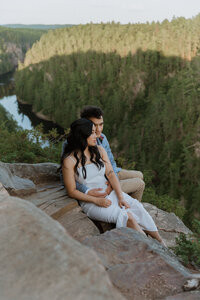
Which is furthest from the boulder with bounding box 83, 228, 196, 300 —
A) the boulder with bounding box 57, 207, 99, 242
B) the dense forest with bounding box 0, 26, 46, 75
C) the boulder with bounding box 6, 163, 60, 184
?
the dense forest with bounding box 0, 26, 46, 75

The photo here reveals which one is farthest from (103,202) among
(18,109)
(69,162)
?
(18,109)

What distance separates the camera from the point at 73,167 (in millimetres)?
3010

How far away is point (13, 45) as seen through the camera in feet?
371

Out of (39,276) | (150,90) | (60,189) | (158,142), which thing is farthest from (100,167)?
(150,90)

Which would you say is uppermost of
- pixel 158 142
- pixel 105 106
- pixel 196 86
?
pixel 196 86

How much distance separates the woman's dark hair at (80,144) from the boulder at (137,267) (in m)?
1.01

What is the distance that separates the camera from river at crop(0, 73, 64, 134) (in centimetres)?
4322

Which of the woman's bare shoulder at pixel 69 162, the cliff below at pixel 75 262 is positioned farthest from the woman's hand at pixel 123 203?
the woman's bare shoulder at pixel 69 162

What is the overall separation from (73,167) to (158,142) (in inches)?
1364

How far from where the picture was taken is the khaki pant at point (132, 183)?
12.5 feet

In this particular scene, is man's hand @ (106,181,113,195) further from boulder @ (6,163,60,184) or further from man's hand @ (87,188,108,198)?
boulder @ (6,163,60,184)

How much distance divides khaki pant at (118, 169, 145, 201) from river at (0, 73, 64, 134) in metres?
35.2

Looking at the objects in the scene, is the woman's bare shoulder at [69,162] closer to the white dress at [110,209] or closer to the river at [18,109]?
the white dress at [110,209]

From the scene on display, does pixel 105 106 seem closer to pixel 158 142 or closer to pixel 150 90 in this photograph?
pixel 150 90
